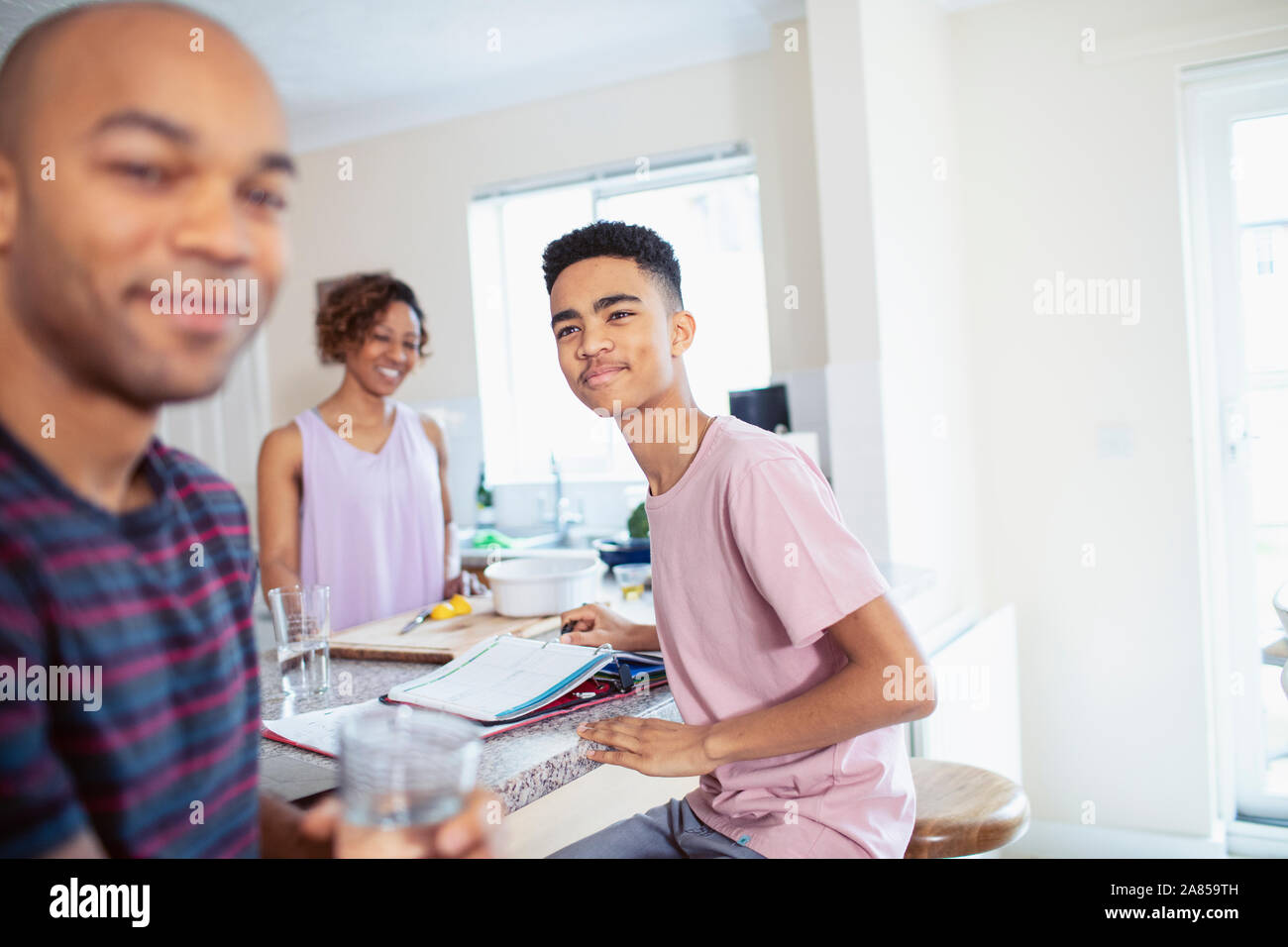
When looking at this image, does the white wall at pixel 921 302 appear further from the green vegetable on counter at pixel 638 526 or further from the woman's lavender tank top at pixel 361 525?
the woman's lavender tank top at pixel 361 525

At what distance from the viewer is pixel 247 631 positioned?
62 centimetres

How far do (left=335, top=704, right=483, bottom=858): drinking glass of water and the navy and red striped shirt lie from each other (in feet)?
0.36

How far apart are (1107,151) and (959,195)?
450mm

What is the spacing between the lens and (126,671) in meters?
0.49

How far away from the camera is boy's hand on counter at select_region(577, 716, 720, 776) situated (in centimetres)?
104

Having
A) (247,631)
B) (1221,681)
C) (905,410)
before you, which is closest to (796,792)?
(247,631)

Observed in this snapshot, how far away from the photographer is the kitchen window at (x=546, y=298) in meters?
3.40

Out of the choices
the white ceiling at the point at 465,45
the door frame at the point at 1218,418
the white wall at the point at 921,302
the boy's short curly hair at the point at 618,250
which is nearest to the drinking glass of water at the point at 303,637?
the boy's short curly hair at the point at 618,250

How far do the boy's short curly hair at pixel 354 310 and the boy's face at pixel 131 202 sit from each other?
164 cm

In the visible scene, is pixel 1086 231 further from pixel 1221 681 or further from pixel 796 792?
pixel 796 792

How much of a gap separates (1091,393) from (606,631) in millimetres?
2176

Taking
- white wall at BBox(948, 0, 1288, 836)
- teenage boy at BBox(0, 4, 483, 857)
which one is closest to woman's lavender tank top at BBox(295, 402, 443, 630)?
teenage boy at BBox(0, 4, 483, 857)

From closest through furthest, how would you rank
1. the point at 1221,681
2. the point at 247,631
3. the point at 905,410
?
the point at 247,631 < the point at 905,410 < the point at 1221,681

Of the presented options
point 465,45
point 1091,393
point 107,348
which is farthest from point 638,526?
point 465,45
